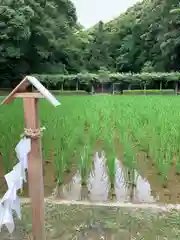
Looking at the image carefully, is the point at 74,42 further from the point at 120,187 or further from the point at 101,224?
the point at 101,224

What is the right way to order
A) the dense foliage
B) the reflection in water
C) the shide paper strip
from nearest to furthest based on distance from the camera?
the shide paper strip < the reflection in water < the dense foliage

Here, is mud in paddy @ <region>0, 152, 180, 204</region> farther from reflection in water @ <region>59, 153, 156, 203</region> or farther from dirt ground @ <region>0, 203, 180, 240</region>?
dirt ground @ <region>0, 203, 180, 240</region>

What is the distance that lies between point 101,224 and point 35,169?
79 cm

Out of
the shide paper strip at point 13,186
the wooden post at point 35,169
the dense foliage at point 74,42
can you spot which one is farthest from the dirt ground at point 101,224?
the dense foliage at point 74,42

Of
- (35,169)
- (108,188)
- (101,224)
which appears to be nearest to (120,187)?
(108,188)

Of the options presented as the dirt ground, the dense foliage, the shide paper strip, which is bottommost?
the dirt ground

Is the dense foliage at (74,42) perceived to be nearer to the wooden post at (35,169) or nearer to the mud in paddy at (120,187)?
the mud in paddy at (120,187)

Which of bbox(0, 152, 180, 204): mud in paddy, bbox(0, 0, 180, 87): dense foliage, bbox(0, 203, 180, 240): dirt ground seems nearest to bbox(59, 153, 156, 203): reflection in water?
bbox(0, 152, 180, 204): mud in paddy

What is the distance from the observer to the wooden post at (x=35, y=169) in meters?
1.81

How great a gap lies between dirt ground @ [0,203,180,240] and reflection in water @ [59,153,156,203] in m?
0.35

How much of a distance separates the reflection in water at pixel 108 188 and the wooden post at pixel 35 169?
1102mm

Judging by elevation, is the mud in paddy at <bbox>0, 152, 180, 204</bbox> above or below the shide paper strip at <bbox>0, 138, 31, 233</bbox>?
below

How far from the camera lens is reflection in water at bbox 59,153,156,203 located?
10.0 feet

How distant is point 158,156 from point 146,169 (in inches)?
11.2
